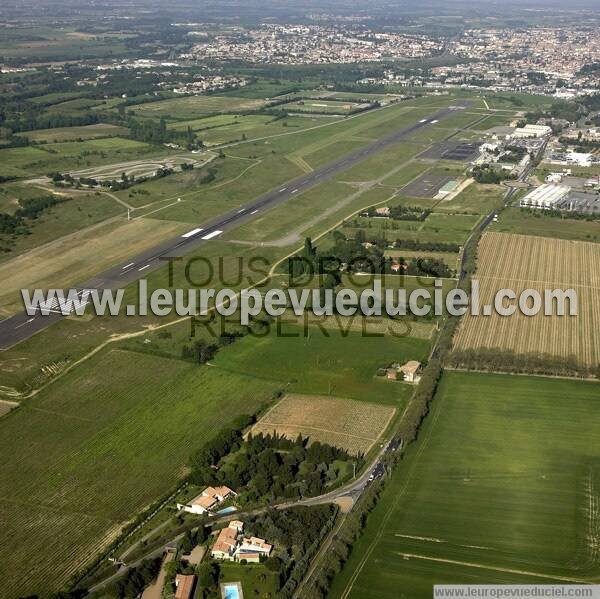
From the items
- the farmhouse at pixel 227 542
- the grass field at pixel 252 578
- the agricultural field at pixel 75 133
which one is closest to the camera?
the grass field at pixel 252 578

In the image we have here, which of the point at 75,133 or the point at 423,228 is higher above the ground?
→ the point at 75,133

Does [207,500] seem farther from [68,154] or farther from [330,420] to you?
[68,154]

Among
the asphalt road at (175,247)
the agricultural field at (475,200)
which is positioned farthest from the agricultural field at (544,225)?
the asphalt road at (175,247)

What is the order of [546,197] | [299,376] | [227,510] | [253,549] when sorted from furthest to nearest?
1. [546,197]
2. [299,376]
3. [227,510]
4. [253,549]

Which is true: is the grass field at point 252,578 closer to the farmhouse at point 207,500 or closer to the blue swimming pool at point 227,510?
the blue swimming pool at point 227,510

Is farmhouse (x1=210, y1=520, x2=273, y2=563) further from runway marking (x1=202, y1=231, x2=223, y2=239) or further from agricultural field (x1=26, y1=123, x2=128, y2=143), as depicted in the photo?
agricultural field (x1=26, y1=123, x2=128, y2=143)

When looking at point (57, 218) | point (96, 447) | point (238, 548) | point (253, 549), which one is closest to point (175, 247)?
point (57, 218)
